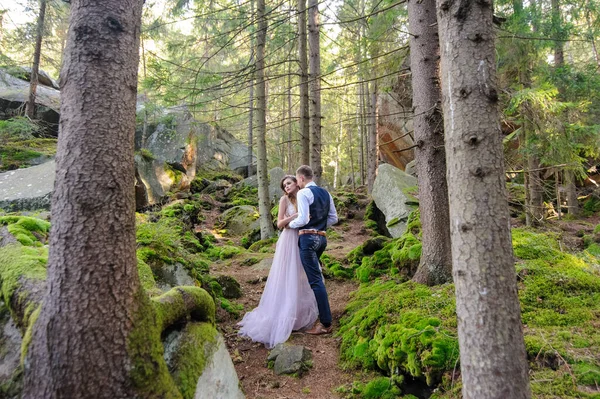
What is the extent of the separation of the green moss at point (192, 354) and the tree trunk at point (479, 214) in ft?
6.01

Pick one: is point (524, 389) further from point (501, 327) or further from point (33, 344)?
point (33, 344)

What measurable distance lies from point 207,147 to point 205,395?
67.4ft

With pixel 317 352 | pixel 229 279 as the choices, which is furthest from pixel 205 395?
pixel 229 279

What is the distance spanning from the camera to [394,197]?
31.2 feet

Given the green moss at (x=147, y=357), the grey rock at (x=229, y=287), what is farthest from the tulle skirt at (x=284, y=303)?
the green moss at (x=147, y=357)

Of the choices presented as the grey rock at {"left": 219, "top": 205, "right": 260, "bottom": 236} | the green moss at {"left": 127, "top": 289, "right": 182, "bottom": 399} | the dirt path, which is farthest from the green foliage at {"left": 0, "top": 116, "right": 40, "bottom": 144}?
the green moss at {"left": 127, "top": 289, "right": 182, "bottom": 399}

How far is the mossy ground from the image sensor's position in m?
2.60

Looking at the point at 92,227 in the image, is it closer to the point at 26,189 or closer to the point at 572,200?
the point at 26,189

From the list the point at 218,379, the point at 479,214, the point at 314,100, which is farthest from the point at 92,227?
the point at 314,100

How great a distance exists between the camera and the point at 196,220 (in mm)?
13242

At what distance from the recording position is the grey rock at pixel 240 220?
518 inches

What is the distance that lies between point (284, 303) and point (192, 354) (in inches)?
93.1

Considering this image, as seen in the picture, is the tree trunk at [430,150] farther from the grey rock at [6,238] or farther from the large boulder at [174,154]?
the large boulder at [174,154]

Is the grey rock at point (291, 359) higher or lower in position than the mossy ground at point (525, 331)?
lower
